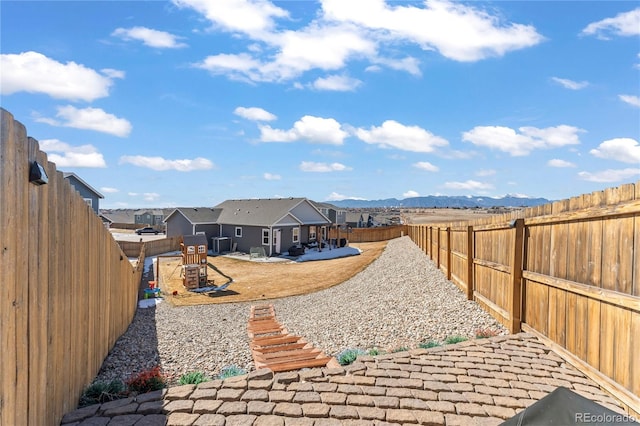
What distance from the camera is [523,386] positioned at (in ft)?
14.6

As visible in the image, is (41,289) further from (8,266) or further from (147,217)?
(147,217)

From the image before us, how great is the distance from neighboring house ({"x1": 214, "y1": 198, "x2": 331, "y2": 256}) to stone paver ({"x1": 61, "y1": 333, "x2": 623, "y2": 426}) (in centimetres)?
2459

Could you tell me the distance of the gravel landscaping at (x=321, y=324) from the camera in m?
7.19

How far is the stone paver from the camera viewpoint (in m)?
3.76

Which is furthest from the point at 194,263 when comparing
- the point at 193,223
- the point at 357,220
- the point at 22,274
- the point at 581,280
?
the point at 357,220

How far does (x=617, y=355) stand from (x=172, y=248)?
32192 millimetres

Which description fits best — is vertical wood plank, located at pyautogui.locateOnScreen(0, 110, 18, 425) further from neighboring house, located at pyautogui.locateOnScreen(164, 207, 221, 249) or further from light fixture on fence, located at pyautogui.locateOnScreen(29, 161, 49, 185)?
neighboring house, located at pyautogui.locateOnScreen(164, 207, 221, 249)

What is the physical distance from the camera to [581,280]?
482cm

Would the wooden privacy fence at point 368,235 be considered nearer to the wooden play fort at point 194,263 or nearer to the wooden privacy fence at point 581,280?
the wooden play fort at point 194,263

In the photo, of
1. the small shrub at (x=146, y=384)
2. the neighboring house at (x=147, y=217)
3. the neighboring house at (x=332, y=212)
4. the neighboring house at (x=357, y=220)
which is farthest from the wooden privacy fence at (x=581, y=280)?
the neighboring house at (x=147, y=217)

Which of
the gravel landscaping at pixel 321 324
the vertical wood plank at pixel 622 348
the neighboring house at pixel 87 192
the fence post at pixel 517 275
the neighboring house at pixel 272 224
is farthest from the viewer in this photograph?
the neighboring house at pixel 272 224

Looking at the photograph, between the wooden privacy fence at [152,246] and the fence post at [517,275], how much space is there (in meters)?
25.5

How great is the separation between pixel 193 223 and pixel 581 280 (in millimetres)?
30899

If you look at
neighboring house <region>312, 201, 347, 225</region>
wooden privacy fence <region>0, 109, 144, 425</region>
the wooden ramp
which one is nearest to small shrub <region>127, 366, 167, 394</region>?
wooden privacy fence <region>0, 109, 144, 425</region>
